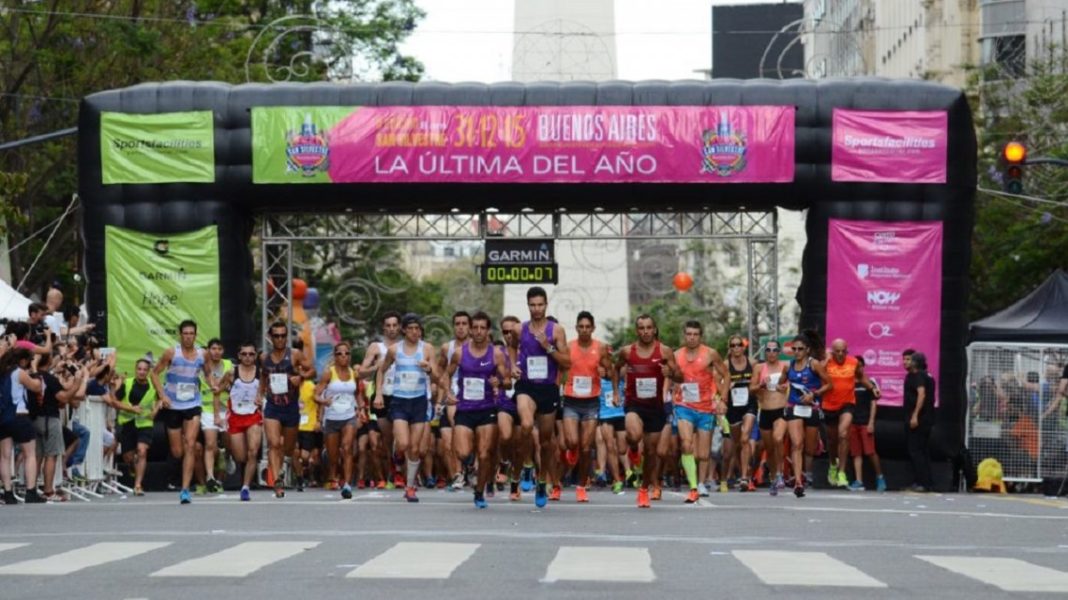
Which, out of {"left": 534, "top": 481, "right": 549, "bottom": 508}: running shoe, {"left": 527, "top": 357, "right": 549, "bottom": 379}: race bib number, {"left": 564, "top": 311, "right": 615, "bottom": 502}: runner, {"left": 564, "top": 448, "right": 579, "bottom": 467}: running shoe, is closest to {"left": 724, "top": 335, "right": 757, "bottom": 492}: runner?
{"left": 564, "top": 448, "right": 579, "bottom": 467}: running shoe

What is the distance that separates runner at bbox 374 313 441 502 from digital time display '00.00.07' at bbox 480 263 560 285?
953 centimetres

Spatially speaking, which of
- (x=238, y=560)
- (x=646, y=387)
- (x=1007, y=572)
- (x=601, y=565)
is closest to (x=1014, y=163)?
(x=646, y=387)

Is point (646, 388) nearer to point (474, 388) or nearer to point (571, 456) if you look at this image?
point (474, 388)

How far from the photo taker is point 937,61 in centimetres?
7275

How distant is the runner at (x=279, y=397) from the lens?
24.8 meters

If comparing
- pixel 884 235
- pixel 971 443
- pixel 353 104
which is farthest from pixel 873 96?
pixel 353 104

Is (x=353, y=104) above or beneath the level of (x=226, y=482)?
above

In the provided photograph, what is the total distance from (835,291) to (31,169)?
1871 centimetres

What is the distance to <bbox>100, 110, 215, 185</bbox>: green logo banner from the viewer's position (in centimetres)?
3130

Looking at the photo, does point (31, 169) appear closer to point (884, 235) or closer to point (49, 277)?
point (49, 277)

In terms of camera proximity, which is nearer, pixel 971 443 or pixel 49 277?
pixel 971 443

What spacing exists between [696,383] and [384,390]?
11.0 ft

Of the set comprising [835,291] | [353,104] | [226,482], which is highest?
[353,104]

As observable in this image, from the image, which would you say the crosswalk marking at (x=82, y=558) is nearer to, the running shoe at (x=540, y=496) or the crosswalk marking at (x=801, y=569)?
the crosswalk marking at (x=801, y=569)
